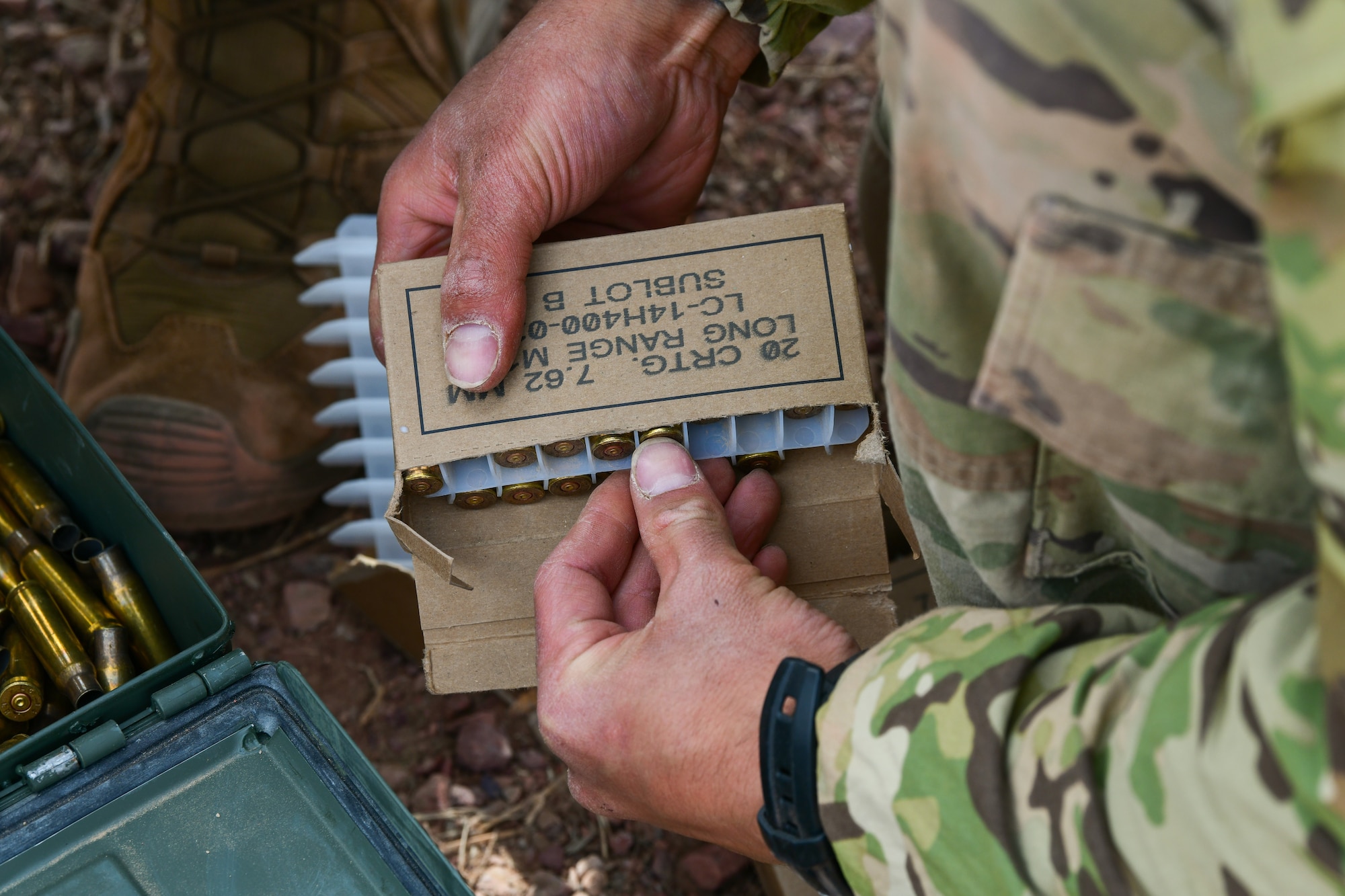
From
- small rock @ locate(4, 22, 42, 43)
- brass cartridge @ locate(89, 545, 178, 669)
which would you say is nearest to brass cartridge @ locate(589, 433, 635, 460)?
brass cartridge @ locate(89, 545, 178, 669)

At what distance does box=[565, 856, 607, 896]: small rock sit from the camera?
6.08ft

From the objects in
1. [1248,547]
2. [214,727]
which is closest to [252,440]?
[214,727]

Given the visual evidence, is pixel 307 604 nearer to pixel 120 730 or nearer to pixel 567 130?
pixel 120 730

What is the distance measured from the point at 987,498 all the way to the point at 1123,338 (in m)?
0.25

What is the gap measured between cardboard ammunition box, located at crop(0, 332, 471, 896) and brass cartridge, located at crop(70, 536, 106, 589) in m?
0.35

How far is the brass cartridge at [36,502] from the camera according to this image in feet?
4.80

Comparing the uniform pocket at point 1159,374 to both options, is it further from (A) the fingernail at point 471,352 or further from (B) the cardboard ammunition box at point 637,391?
(A) the fingernail at point 471,352

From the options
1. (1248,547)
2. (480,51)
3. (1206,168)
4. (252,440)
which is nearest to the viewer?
(1206,168)

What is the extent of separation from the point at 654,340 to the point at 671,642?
13.4 inches

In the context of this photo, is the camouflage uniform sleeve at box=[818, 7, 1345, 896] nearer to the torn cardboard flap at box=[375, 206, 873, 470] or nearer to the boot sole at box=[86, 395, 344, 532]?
the torn cardboard flap at box=[375, 206, 873, 470]

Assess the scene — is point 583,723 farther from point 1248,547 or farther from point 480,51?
point 480,51

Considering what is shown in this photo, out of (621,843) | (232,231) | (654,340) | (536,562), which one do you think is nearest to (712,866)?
A: (621,843)

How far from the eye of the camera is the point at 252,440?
6.88 feet

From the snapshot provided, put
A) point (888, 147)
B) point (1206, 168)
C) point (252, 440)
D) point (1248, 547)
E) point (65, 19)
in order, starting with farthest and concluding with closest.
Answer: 1. point (65, 19)
2. point (252, 440)
3. point (888, 147)
4. point (1248, 547)
5. point (1206, 168)
